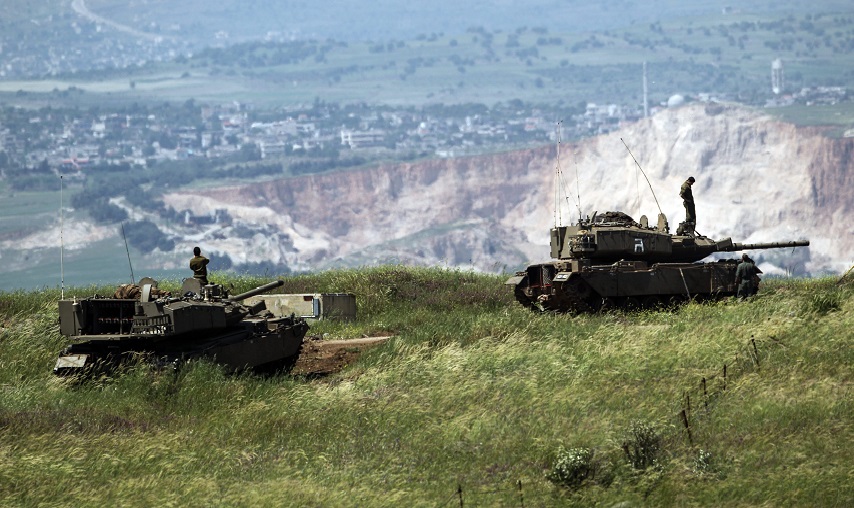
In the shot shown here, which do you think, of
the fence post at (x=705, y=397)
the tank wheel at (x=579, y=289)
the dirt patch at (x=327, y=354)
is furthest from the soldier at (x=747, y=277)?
the fence post at (x=705, y=397)

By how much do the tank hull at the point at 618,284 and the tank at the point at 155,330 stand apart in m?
8.72

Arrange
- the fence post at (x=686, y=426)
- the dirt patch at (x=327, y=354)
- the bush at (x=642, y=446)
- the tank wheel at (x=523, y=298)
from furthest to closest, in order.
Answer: the tank wheel at (x=523, y=298) < the dirt patch at (x=327, y=354) < the fence post at (x=686, y=426) < the bush at (x=642, y=446)

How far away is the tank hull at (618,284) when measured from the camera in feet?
107

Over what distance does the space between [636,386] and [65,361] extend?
8.57 meters

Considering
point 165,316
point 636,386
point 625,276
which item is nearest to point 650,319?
point 625,276

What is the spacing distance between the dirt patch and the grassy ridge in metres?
0.88

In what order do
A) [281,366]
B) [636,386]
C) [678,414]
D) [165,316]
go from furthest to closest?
[281,366] → [165,316] → [636,386] → [678,414]

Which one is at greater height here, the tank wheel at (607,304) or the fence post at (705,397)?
the fence post at (705,397)

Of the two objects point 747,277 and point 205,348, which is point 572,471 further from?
point 747,277

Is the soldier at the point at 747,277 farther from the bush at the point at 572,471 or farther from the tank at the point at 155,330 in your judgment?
the bush at the point at 572,471

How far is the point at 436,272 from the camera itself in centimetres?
4131

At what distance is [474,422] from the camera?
1994 cm

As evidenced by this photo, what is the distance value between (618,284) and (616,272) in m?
0.26

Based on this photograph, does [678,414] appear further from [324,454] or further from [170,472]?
[170,472]
